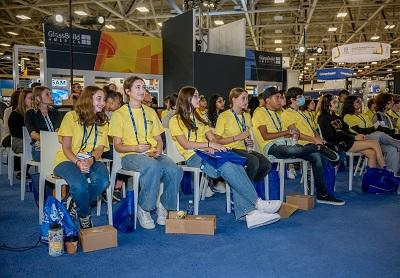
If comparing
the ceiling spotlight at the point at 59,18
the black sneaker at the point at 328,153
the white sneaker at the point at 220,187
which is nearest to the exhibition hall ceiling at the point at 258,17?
the ceiling spotlight at the point at 59,18

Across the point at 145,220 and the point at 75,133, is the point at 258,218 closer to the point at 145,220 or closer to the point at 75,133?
the point at 145,220

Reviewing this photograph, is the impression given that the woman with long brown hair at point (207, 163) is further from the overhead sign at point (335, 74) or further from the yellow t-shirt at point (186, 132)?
the overhead sign at point (335, 74)

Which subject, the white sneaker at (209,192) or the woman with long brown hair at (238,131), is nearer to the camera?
the woman with long brown hair at (238,131)

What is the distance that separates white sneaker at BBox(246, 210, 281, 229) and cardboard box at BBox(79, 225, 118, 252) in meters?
1.12

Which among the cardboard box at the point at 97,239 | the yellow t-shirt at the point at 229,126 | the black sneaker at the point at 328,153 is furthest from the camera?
the black sneaker at the point at 328,153

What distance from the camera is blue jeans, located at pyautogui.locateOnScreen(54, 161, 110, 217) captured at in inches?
113

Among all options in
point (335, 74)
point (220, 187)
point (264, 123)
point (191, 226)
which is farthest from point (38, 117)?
point (335, 74)

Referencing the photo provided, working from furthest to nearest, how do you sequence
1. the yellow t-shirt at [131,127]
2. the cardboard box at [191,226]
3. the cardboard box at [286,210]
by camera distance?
the cardboard box at [286,210]
the yellow t-shirt at [131,127]
the cardboard box at [191,226]

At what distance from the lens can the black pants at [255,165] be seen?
12.0 ft

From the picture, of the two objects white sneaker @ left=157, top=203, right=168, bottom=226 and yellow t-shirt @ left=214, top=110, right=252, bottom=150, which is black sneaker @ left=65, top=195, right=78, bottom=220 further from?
yellow t-shirt @ left=214, top=110, right=252, bottom=150

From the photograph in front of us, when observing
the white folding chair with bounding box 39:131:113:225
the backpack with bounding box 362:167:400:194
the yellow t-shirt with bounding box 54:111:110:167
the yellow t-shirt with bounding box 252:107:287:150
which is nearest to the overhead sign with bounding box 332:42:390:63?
the backpack with bounding box 362:167:400:194

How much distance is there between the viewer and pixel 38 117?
13.4 feet

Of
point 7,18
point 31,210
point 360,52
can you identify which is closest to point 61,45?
point 31,210

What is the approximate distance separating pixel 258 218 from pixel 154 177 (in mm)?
940
